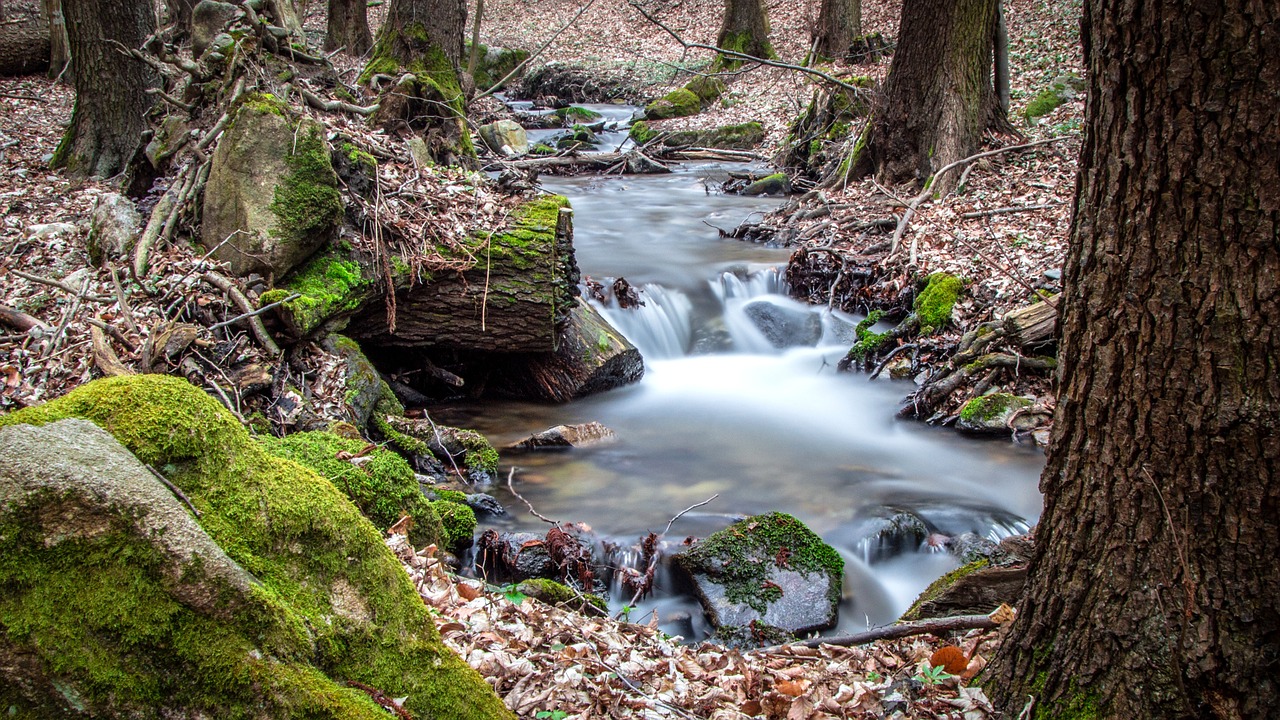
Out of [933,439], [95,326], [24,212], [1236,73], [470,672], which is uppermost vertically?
[1236,73]

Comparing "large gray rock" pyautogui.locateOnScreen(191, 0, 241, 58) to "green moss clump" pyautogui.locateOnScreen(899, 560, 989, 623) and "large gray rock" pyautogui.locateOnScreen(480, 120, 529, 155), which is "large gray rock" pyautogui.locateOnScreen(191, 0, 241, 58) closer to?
"green moss clump" pyautogui.locateOnScreen(899, 560, 989, 623)

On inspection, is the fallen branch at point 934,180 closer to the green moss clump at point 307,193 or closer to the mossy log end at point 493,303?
the mossy log end at point 493,303

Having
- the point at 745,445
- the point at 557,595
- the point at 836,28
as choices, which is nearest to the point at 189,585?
the point at 557,595

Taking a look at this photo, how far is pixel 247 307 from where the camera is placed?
5.90 meters

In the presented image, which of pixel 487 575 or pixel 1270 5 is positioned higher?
pixel 1270 5

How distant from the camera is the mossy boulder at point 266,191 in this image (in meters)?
6.23

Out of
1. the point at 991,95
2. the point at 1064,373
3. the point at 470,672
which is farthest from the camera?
the point at 991,95

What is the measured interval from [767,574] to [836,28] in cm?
1720

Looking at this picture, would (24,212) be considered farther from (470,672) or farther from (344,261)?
(470,672)

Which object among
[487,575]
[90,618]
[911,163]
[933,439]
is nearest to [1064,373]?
[90,618]

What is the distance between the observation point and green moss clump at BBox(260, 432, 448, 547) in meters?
4.70

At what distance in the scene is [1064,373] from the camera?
2719 mm

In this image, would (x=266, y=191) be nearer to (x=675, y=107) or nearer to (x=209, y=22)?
(x=209, y=22)

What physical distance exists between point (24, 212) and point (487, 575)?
5.74 metres
